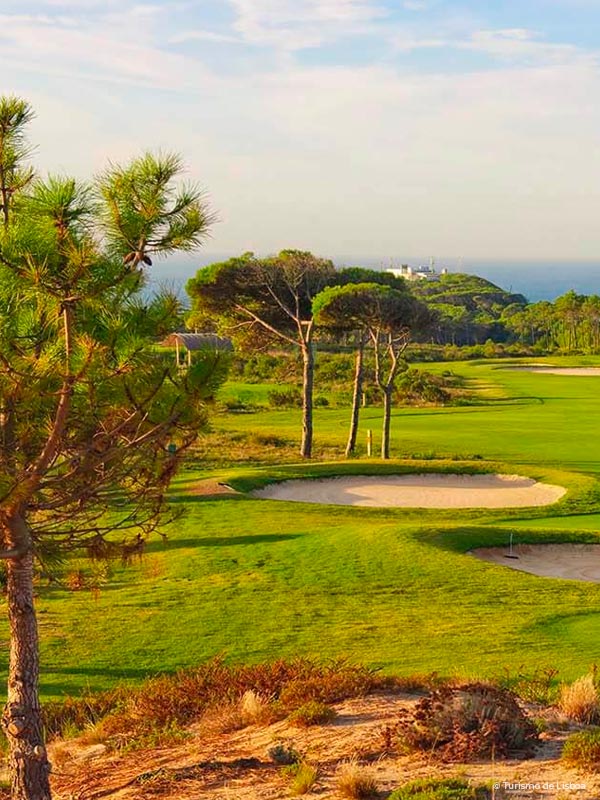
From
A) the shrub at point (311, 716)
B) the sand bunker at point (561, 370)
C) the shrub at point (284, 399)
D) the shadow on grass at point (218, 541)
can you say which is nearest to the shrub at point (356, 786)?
the shrub at point (311, 716)

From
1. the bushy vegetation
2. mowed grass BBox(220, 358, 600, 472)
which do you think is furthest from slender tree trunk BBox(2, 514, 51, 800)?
mowed grass BBox(220, 358, 600, 472)

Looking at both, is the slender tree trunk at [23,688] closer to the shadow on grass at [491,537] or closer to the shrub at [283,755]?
the shrub at [283,755]

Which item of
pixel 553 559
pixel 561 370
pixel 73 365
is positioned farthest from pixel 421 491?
pixel 561 370

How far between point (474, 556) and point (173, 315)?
12074mm

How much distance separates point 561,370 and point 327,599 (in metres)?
62.1

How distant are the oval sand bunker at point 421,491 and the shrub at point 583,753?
16.1 m

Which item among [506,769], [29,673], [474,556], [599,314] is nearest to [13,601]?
[29,673]

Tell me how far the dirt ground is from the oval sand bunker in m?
14.9

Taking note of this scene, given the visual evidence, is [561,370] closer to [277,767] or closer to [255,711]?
[255,711]

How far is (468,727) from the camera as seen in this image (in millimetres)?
7816

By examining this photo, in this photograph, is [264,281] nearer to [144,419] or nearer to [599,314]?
[144,419]

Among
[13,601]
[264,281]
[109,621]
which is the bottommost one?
[109,621]

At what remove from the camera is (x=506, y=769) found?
288 inches

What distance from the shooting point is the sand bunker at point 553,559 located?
56.4ft
